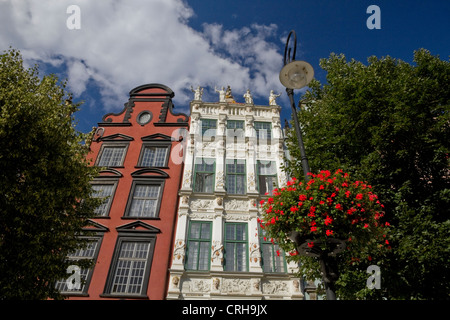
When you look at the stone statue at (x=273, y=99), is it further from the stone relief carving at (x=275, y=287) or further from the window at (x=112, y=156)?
the stone relief carving at (x=275, y=287)

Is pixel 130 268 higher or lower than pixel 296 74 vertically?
lower

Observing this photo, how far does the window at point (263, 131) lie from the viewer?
18.7 metres

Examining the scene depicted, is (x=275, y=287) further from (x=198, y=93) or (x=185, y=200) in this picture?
(x=198, y=93)

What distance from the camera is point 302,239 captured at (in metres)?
5.26

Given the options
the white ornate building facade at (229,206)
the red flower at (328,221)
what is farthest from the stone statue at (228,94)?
the red flower at (328,221)

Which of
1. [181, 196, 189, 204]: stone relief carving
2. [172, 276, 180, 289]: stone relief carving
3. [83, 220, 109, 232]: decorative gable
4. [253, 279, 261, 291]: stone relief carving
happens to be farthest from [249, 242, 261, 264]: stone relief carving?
[83, 220, 109, 232]: decorative gable

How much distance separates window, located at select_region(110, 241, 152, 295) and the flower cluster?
404 inches

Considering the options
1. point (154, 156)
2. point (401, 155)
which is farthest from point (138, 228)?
point (401, 155)

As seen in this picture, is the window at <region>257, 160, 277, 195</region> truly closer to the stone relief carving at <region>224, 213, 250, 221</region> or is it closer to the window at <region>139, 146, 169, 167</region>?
the stone relief carving at <region>224, 213, 250, 221</region>

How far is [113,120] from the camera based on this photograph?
20062 mm

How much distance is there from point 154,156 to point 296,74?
13412 millimetres

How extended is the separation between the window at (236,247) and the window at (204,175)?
2714 millimetres

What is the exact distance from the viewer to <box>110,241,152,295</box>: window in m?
13.1
